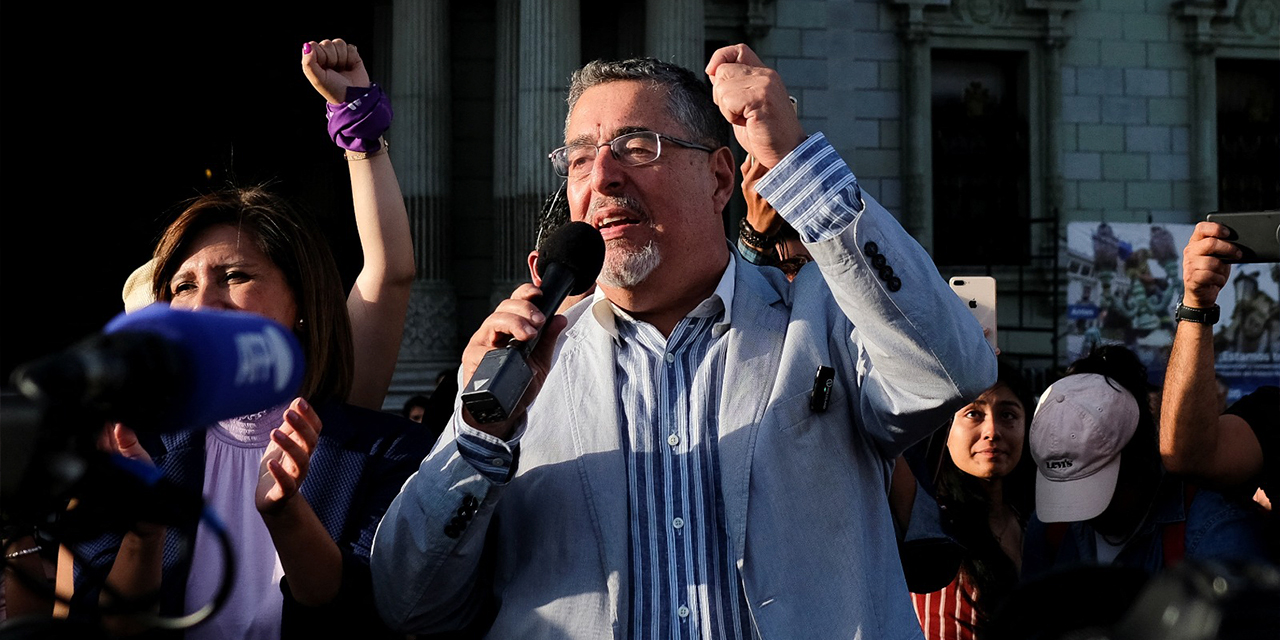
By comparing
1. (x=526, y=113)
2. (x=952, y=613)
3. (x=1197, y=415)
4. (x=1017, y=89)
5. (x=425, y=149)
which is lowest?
(x=952, y=613)

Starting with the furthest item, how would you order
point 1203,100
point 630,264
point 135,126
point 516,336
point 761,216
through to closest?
point 1203,100 → point 135,126 → point 761,216 → point 630,264 → point 516,336

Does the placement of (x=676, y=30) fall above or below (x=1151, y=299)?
above

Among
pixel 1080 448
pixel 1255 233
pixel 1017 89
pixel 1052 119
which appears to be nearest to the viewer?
pixel 1255 233

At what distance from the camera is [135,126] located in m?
12.3

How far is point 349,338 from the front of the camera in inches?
106

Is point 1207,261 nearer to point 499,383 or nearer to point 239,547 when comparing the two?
point 499,383

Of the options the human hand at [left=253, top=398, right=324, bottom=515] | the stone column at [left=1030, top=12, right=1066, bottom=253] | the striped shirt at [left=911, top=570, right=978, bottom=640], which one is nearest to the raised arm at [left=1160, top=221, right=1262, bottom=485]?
the striped shirt at [left=911, top=570, right=978, bottom=640]

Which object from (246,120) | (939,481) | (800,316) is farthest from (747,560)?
(246,120)

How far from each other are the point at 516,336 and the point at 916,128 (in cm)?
1227

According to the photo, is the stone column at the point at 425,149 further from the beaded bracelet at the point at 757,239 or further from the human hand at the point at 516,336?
the human hand at the point at 516,336

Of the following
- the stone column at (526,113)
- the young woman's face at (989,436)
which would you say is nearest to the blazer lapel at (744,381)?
the young woman's face at (989,436)

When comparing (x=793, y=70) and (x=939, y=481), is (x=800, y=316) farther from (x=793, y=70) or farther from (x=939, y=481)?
(x=793, y=70)

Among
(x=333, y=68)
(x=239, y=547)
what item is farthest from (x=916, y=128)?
(x=239, y=547)

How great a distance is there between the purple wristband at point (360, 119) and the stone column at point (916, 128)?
11157 mm
